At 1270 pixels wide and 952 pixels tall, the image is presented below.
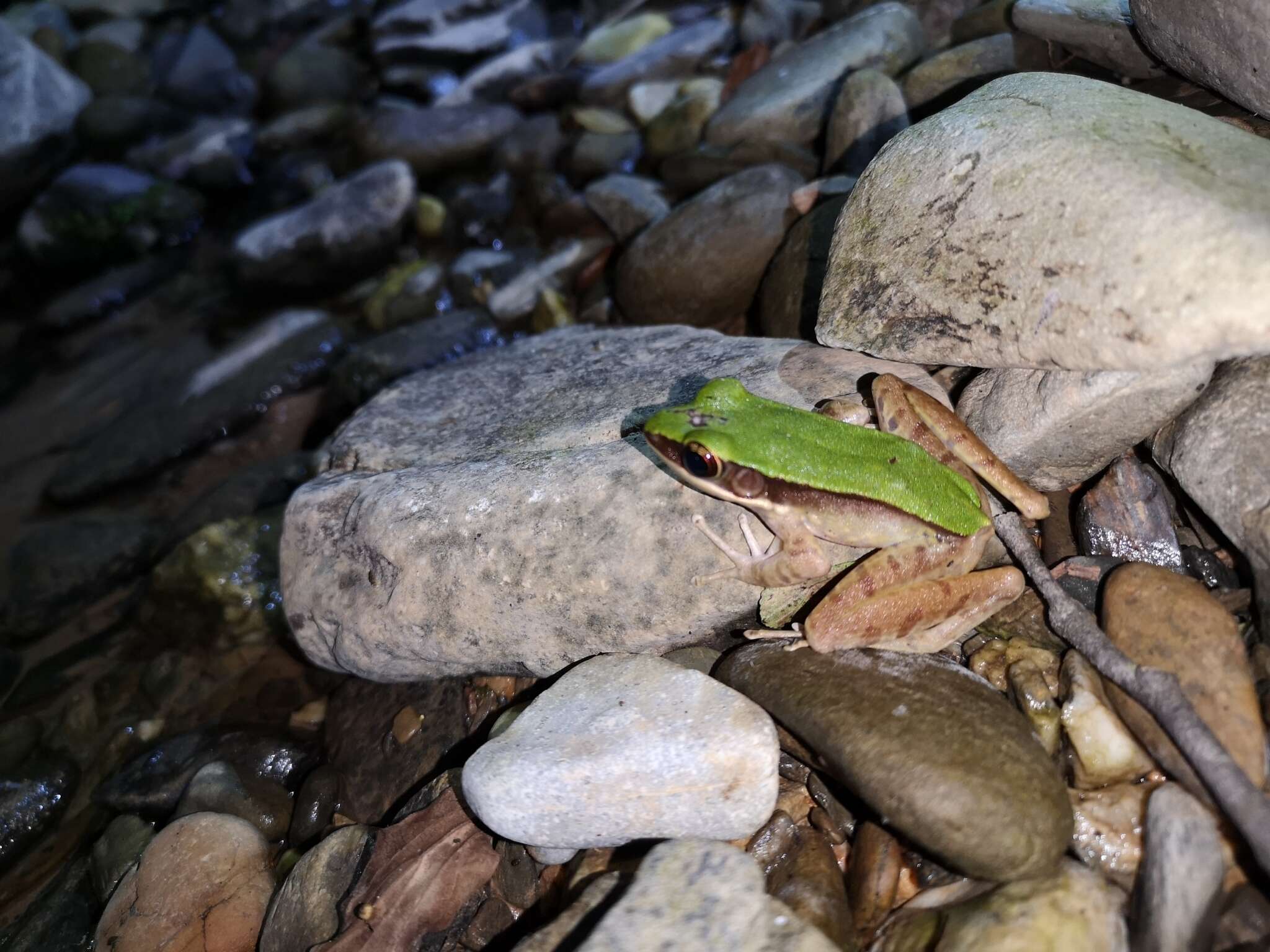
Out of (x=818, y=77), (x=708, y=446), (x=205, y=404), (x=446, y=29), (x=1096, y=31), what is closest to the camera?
(x=708, y=446)

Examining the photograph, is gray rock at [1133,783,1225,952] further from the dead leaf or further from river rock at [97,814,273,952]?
river rock at [97,814,273,952]

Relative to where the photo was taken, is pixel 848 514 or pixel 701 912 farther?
pixel 848 514

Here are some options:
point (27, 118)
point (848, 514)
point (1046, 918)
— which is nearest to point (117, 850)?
point (848, 514)

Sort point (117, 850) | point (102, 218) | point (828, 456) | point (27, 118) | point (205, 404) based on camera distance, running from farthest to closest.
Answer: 1. point (27, 118)
2. point (102, 218)
3. point (205, 404)
4. point (117, 850)
5. point (828, 456)

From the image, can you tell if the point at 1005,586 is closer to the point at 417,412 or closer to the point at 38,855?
the point at 417,412

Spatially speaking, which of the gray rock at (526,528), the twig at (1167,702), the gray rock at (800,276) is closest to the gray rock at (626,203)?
the gray rock at (800,276)

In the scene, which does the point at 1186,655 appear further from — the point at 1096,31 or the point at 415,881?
the point at 1096,31
